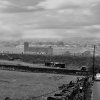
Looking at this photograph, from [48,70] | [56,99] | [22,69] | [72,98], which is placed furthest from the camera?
[22,69]

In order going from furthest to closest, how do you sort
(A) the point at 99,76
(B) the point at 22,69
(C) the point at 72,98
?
(B) the point at 22,69 → (A) the point at 99,76 → (C) the point at 72,98

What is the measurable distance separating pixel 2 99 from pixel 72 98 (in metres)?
13.7

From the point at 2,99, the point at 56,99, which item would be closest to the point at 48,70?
the point at 2,99

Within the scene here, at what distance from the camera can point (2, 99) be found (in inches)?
1517

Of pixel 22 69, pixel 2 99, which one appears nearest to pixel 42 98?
pixel 2 99

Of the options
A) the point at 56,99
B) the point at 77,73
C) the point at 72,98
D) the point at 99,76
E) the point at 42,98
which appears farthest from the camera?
the point at 77,73

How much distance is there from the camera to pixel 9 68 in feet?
311

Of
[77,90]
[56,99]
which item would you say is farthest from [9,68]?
[56,99]

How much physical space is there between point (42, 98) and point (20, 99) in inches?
120

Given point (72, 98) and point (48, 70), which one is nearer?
point (72, 98)

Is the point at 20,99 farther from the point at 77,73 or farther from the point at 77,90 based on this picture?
the point at 77,73

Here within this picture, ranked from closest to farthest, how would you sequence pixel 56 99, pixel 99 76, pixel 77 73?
pixel 56 99 → pixel 99 76 → pixel 77 73

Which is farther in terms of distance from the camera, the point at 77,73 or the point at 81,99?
the point at 77,73

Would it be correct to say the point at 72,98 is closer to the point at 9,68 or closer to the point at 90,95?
the point at 90,95
